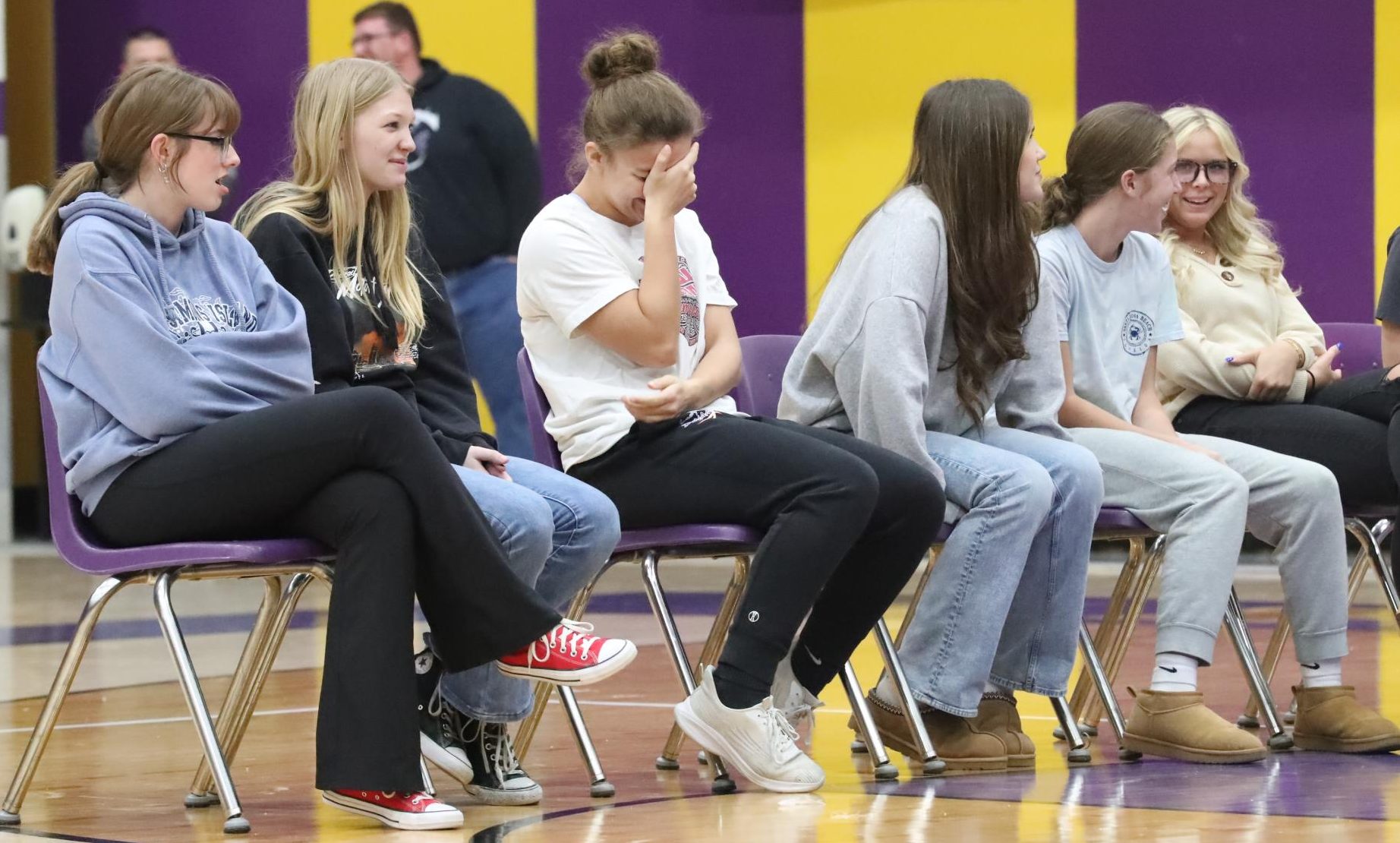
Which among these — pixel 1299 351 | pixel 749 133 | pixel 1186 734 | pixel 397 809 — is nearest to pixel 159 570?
pixel 397 809

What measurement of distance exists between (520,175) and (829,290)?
2897mm

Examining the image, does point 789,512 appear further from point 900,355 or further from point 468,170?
point 468,170

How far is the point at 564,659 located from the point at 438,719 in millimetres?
332

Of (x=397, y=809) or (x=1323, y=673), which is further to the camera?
(x=1323, y=673)

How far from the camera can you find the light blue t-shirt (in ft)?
11.9

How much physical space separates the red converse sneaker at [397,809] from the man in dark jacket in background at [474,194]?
328cm

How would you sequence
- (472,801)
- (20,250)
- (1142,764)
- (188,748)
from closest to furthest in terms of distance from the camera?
(472,801) < (1142,764) < (188,748) < (20,250)

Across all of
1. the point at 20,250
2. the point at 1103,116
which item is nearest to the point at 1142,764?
the point at 1103,116

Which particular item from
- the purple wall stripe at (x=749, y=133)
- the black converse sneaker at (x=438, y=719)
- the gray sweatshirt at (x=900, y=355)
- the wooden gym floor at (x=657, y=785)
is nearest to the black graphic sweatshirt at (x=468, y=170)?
the purple wall stripe at (x=749, y=133)

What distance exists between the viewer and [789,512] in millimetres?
2990

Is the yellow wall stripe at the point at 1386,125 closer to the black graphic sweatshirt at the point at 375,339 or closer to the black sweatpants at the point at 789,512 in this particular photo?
the black sweatpants at the point at 789,512

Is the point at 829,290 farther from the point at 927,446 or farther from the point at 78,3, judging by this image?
the point at 78,3

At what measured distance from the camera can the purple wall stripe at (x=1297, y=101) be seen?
248 inches

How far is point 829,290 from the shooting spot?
3.37m
